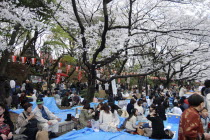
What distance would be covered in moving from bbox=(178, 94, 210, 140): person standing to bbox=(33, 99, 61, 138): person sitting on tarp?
145 inches

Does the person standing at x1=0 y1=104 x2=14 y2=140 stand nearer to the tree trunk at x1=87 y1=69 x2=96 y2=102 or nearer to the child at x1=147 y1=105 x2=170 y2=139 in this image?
the child at x1=147 y1=105 x2=170 y2=139

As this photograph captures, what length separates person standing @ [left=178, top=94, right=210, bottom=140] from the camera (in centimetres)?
252

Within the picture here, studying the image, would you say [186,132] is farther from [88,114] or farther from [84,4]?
[84,4]

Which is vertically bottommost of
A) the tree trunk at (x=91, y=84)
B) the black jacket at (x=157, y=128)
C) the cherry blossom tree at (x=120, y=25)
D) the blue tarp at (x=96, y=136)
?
the blue tarp at (x=96, y=136)

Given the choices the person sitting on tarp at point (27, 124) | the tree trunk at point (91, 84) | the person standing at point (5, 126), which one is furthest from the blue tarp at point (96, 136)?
the tree trunk at point (91, 84)

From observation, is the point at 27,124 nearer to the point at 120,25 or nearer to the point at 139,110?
the point at 139,110

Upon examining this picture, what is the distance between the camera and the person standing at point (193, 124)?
8.28 ft

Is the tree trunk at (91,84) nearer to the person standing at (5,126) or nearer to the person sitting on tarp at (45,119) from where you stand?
the person sitting on tarp at (45,119)

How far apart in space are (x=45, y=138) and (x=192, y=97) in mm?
3362

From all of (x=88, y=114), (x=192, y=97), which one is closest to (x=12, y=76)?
(x=88, y=114)

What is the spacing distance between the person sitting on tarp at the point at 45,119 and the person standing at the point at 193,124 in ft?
12.1

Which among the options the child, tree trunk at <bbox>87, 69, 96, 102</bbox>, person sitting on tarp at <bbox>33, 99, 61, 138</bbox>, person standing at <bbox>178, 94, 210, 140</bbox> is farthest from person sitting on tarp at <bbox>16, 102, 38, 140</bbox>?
tree trunk at <bbox>87, 69, 96, 102</bbox>

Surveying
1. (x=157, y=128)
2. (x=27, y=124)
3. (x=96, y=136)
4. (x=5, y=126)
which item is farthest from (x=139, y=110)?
(x=5, y=126)

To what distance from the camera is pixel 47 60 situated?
60.2ft
